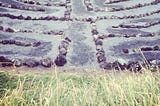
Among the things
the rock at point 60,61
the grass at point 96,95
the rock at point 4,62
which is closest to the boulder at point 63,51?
the rock at point 60,61

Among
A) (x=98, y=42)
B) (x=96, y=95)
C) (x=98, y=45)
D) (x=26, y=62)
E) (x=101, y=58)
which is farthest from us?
(x=98, y=42)

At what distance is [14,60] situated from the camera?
949 cm

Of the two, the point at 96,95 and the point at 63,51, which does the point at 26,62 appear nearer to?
the point at 63,51

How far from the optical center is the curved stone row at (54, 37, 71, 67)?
31.5ft

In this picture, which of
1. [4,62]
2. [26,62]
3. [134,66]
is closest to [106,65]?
[134,66]

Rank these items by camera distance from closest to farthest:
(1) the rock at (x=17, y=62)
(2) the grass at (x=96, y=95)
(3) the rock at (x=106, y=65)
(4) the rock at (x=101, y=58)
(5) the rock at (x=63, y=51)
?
(2) the grass at (x=96, y=95)
(1) the rock at (x=17, y=62)
(3) the rock at (x=106, y=65)
(4) the rock at (x=101, y=58)
(5) the rock at (x=63, y=51)

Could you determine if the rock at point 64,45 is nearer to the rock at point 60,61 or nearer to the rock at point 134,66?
the rock at point 60,61

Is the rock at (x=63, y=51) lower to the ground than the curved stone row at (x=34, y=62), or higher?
higher

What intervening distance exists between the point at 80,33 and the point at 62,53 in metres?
1.44

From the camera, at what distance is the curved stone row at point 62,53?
9605mm

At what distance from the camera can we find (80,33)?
11.4 metres

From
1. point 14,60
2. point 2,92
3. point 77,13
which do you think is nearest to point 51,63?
point 14,60

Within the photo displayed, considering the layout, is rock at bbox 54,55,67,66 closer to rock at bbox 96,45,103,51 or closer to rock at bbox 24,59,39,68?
rock at bbox 24,59,39,68

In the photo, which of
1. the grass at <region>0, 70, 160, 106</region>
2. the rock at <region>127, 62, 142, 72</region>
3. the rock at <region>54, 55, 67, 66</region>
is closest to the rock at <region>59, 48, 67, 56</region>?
the rock at <region>54, 55, 67, 66</region>
